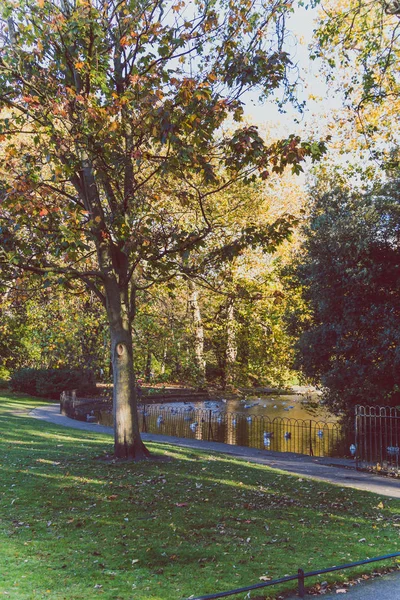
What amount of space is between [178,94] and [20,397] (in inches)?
955

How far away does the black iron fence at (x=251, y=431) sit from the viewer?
57.7 feet

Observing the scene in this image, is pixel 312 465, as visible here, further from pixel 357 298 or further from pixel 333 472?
pixel 357 298

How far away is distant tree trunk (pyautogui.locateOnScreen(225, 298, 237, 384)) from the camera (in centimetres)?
2237

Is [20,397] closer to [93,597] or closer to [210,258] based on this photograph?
[210,258]

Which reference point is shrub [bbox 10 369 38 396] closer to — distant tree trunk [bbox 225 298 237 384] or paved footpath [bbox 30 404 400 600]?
distant tree trunk [bbox 225 298 237 384]

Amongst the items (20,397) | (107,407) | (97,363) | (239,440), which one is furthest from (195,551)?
(20,397)

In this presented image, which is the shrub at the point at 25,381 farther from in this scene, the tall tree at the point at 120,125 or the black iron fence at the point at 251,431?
the tall tree at the point at 120,125

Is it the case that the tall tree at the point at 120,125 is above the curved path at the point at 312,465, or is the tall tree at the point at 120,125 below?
above

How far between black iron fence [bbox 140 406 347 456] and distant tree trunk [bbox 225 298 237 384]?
1.81m

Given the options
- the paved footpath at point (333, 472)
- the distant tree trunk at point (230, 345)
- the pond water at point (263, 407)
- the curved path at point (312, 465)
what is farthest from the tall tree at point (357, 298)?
the pond water at point (263, 407)


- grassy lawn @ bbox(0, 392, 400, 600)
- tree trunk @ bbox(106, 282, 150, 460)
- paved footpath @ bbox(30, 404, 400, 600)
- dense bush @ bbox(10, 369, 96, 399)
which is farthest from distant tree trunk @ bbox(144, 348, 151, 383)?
dense bush @ bbox(10, 369, 96, 399)

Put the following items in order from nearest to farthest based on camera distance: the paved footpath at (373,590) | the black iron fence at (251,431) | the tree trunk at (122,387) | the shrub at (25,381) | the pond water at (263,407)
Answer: the paved footpath at (373,590), the tree trunk at (122,387), the black iron fence at (251,431), the pond water at (263,407), the shrub at (25,381)

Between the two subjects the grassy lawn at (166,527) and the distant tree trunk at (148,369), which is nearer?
the grassy lawn at (166,527)

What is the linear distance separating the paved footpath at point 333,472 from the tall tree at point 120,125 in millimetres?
3536
